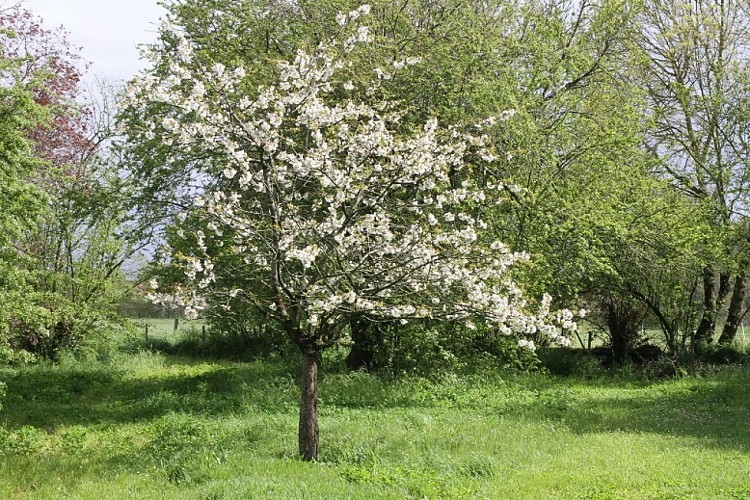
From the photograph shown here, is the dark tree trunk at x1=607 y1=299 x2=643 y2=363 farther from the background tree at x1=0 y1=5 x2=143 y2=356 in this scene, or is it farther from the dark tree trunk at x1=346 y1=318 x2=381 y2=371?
the background tree at x1=0 y1=5 x2=143 y2=356

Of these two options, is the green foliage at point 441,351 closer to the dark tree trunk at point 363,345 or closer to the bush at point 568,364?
the dark tree trunk at point 363,345

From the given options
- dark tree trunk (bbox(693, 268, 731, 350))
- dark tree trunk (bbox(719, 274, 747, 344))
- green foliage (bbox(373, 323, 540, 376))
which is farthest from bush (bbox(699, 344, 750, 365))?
green foliage (bbox(373, 323, 540, 376))

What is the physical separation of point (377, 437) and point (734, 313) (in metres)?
16.2

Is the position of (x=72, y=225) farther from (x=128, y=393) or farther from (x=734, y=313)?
(x=734, y=313)

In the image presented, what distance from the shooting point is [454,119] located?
14312mm

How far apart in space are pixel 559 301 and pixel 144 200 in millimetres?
10541

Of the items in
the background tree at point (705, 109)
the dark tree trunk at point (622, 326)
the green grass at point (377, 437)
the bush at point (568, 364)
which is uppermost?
the background tree at point (705, 109)

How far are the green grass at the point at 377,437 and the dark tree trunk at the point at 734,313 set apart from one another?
450 centimetres

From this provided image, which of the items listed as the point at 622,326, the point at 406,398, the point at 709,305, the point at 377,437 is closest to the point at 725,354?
the point at 709,305

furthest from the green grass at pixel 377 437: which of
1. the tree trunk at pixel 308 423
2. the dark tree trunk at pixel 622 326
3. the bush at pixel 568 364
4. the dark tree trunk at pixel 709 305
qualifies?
the dark tree trunk at pixel 622 326

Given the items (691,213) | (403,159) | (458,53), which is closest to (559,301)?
(691,213)

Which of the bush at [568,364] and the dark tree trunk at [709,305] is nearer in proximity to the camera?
the bush at [568,364]

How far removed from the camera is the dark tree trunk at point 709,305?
19.1 meters

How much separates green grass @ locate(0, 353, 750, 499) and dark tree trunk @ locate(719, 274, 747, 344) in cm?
450
